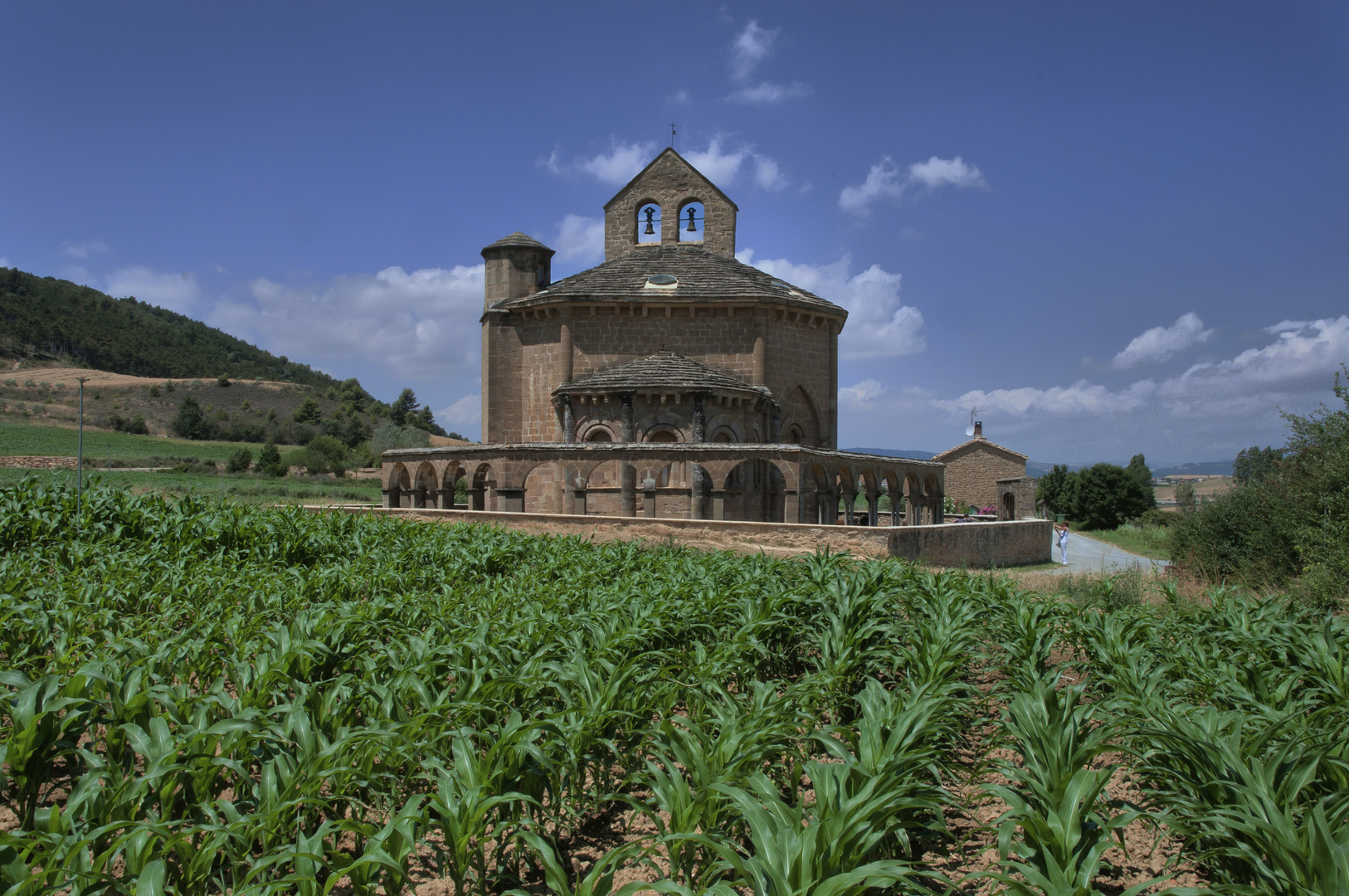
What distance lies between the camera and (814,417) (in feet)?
78.9

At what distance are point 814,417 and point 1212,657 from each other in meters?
18.7

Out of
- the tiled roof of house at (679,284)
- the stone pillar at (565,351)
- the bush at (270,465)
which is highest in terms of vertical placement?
the tiled roof of house at (679,284)

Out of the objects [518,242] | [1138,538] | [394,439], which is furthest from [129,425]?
[1138,538]

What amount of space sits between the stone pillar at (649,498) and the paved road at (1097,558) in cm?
951

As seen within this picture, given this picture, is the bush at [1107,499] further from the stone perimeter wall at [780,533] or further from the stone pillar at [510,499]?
the stone pillar at [510,499]

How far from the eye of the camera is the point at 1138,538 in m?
36.0

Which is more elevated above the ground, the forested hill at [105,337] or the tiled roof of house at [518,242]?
the forested hill at [105,337]

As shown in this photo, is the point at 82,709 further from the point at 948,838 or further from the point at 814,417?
the point at 814,417

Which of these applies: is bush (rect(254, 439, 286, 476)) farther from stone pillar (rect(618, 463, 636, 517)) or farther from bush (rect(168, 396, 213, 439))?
stone pillar (rect(618, 463, 636, 517))

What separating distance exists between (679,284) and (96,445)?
47.9 m

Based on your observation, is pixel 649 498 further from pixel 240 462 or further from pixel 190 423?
pixel 190 423

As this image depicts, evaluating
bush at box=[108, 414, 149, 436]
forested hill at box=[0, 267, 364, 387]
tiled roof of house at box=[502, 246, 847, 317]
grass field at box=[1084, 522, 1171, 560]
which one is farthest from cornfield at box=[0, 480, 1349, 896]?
forested hill at box=[0, 267, 364, 387]

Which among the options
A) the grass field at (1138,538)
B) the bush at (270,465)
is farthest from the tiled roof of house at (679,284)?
the bush at (270,465)

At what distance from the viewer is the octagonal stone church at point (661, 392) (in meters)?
17.7
